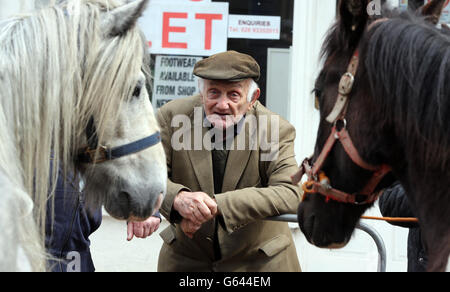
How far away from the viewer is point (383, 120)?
2.12 m

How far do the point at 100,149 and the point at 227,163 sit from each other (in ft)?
3.51

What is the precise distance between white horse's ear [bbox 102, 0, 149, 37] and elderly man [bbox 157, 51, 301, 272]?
968mm

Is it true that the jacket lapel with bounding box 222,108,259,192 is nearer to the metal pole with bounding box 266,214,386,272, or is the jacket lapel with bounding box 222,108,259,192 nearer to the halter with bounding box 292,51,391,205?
the metal pole with bounding box 266,214,386,272

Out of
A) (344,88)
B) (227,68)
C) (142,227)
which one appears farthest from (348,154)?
(142,227)

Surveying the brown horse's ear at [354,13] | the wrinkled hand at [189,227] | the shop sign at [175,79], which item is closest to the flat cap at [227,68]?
the wrinkled hand at [189,227]

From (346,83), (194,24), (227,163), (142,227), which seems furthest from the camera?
(194,24)

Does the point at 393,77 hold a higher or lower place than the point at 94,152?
higher

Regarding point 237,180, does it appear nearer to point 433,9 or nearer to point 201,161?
point 201,161

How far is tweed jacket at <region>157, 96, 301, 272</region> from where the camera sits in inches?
130
